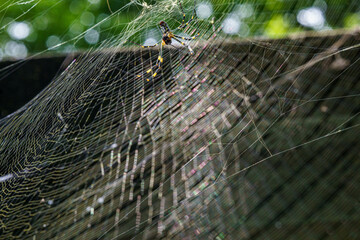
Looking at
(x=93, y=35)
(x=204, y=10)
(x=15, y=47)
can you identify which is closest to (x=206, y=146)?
(x=204, y=10)

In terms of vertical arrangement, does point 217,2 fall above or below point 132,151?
above

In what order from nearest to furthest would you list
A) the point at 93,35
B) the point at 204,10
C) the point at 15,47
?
the point at 204,10 → the point at 93,35 → the point at 15,47

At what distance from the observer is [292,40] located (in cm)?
52

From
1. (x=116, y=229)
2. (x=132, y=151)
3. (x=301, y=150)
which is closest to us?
(x=301, y=150)

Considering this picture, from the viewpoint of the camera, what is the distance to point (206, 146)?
46cm

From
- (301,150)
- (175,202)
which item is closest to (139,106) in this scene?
(175,202)

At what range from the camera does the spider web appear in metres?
0.30

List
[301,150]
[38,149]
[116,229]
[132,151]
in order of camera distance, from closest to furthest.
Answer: [301,150] → [116,229] → [132,151] → [38,149]

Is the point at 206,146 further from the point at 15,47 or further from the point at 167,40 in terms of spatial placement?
the point at 15,47

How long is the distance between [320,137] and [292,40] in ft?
0.80

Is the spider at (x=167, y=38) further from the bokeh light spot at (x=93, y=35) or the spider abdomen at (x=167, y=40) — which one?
the bokeh light spot at (x=93, y=35)

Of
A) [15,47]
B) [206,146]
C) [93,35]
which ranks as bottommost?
[206,146]

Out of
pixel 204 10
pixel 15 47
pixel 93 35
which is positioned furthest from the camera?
pixel 15 47

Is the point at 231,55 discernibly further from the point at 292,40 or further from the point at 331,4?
the point at 331,4
